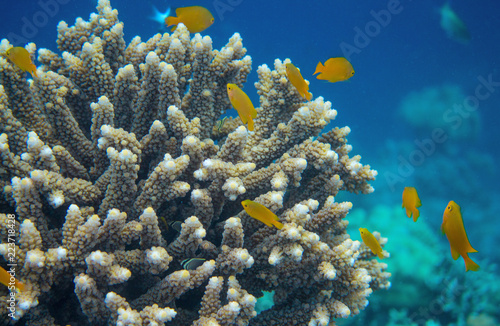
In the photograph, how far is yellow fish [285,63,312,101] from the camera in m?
3.01

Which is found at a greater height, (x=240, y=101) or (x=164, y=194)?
(x=240, y=101)

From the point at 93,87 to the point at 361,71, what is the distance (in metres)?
19.2

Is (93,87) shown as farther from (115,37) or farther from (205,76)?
(205,76)

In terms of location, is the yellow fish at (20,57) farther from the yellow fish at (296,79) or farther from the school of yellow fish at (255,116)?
the yellow fish at (296,79)

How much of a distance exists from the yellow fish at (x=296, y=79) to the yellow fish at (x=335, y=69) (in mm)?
816

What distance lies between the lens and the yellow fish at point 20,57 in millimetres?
2600

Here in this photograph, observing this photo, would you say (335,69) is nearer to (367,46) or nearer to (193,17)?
(193,17)

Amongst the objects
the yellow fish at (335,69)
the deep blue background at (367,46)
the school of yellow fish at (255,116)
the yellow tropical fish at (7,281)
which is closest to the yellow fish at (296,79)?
the school of yellow fish at (255,116)

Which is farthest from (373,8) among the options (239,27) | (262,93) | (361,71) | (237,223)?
(237,223)

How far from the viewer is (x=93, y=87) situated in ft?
9.99

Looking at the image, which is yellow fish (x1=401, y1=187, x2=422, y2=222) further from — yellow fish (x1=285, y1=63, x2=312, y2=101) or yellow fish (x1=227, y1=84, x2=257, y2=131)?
yellow fish (x1=227, y1=84, x2=257, y2=131)

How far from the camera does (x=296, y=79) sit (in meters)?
3.04

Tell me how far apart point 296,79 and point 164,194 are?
5.55ft

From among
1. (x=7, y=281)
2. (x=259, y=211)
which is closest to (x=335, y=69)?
(x=259, y=211)
